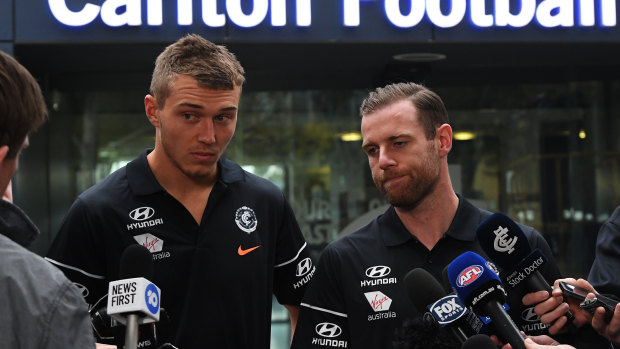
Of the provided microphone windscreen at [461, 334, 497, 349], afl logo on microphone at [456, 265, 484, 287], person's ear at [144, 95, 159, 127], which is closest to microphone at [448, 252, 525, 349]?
afl logo on microphone at [456, 265, 484, 287]

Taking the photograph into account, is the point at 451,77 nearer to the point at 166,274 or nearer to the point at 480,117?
the point at 480,117

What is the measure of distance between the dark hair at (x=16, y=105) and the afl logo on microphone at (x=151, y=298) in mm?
526

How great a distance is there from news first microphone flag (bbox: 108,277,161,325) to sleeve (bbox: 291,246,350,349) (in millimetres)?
871

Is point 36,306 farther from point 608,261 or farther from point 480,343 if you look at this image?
point 608,261

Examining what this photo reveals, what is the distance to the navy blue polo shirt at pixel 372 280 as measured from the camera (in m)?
2.88

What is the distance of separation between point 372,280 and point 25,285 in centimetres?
146

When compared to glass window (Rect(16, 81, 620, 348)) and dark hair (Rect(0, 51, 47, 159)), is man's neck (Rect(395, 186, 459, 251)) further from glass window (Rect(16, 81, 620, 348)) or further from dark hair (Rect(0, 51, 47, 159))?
glass window (Rect(16, 81, 620, 348))

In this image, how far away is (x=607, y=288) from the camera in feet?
10.2

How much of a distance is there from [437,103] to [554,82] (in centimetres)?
663

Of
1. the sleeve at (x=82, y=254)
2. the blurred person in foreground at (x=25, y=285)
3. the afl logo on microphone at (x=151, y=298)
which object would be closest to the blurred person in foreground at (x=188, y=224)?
the sleeve at (x=82, y=254)

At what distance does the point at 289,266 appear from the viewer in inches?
135

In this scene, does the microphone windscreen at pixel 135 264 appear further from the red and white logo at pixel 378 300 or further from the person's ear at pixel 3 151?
the red and white logo at pixel 378 300

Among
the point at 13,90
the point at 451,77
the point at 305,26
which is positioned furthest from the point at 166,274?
the point at 451,77

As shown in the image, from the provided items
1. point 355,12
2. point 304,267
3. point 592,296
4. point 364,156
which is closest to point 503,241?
point 592,296
